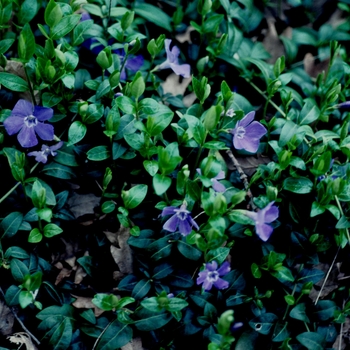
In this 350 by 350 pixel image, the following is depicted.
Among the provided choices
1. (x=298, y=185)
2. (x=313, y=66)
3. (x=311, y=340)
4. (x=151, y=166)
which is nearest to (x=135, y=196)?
(x=151, y=166)

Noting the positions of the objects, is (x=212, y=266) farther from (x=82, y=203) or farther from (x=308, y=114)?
(x=308, y=114)

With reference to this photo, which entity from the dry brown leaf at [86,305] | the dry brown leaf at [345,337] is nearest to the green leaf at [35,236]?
the dry brown leaf at [86,305]

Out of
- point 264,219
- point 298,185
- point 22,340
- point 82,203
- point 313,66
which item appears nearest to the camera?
point 264,219

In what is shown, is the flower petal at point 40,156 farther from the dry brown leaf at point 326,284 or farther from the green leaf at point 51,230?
the dry brown leaf at point 326,284

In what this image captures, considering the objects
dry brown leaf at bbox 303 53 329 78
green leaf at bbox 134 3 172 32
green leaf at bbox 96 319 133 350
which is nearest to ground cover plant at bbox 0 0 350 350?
green leaf at bbox 96 319 133 350

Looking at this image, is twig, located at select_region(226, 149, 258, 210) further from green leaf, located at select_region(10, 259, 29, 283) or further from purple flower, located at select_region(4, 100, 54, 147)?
green leaf, located at select_region(10, 259, 29, 283)

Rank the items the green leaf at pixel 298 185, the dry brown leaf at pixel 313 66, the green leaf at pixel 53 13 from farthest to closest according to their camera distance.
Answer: the dry brown leaf at pixel 313 66
the green leaf at pixel 298 185
the green leaf at pixel 53 13
